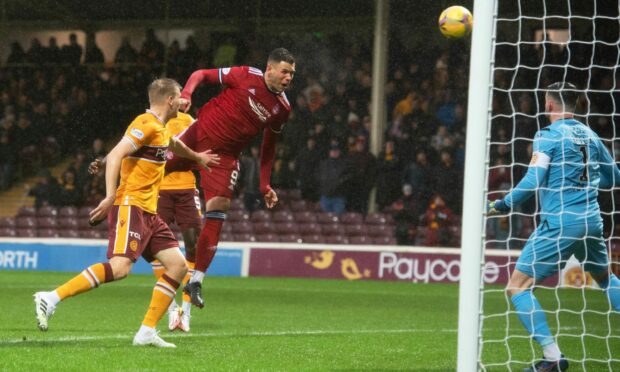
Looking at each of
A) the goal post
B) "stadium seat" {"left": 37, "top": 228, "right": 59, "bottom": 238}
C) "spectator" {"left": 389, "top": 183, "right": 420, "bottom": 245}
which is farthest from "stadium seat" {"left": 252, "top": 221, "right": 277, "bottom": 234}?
the goal post

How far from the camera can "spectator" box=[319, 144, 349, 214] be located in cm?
1869

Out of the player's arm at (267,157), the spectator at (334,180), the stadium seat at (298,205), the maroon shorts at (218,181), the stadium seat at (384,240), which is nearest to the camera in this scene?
the maroon shorts at (218,181)

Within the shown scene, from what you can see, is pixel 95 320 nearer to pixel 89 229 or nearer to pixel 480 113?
pixel 480 113

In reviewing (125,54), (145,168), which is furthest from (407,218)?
(145,168)

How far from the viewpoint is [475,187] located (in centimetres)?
479

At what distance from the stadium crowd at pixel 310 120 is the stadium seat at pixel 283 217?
52cm

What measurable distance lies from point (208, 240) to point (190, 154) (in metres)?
1.03

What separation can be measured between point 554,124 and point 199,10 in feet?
65.9

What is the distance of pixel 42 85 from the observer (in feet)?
76.1

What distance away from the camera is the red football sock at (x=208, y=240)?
794 centimetres

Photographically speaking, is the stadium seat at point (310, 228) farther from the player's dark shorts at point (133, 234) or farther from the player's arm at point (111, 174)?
the player's arm at point (111, 174)

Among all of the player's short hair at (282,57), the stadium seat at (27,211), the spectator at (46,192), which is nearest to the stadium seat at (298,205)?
the spectator at (46,192)

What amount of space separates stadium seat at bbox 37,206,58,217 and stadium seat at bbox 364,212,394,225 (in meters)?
6.49

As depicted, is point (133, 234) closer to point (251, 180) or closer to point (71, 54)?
point (251, 180)
